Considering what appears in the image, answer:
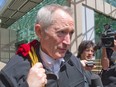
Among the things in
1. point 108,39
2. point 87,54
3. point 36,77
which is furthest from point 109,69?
point 36,77

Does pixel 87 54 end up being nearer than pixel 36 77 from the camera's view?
No

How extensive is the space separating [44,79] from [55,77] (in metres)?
0.18

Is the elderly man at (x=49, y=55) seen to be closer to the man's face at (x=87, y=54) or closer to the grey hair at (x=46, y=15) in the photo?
the grey hair at (x=46, y=15)

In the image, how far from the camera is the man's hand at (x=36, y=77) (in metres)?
1.69

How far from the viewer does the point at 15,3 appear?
1553 cm

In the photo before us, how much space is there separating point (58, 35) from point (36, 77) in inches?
Result: 11.5

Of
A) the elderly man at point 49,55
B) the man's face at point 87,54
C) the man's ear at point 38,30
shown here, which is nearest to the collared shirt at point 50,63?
the elderly man at point 49,55

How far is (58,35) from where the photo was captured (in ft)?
6.05

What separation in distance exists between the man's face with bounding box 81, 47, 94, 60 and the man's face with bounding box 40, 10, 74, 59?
1755mm

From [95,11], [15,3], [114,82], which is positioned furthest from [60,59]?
[15,3]

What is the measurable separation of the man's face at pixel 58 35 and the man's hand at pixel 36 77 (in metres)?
0.18

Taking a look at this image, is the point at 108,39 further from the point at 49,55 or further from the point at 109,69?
the point at 49,55

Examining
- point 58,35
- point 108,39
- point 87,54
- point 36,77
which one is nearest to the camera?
point 36,77

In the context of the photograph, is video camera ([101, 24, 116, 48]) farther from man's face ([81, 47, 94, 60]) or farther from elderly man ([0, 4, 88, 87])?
elderly man ([0, 4, 88, 87])
